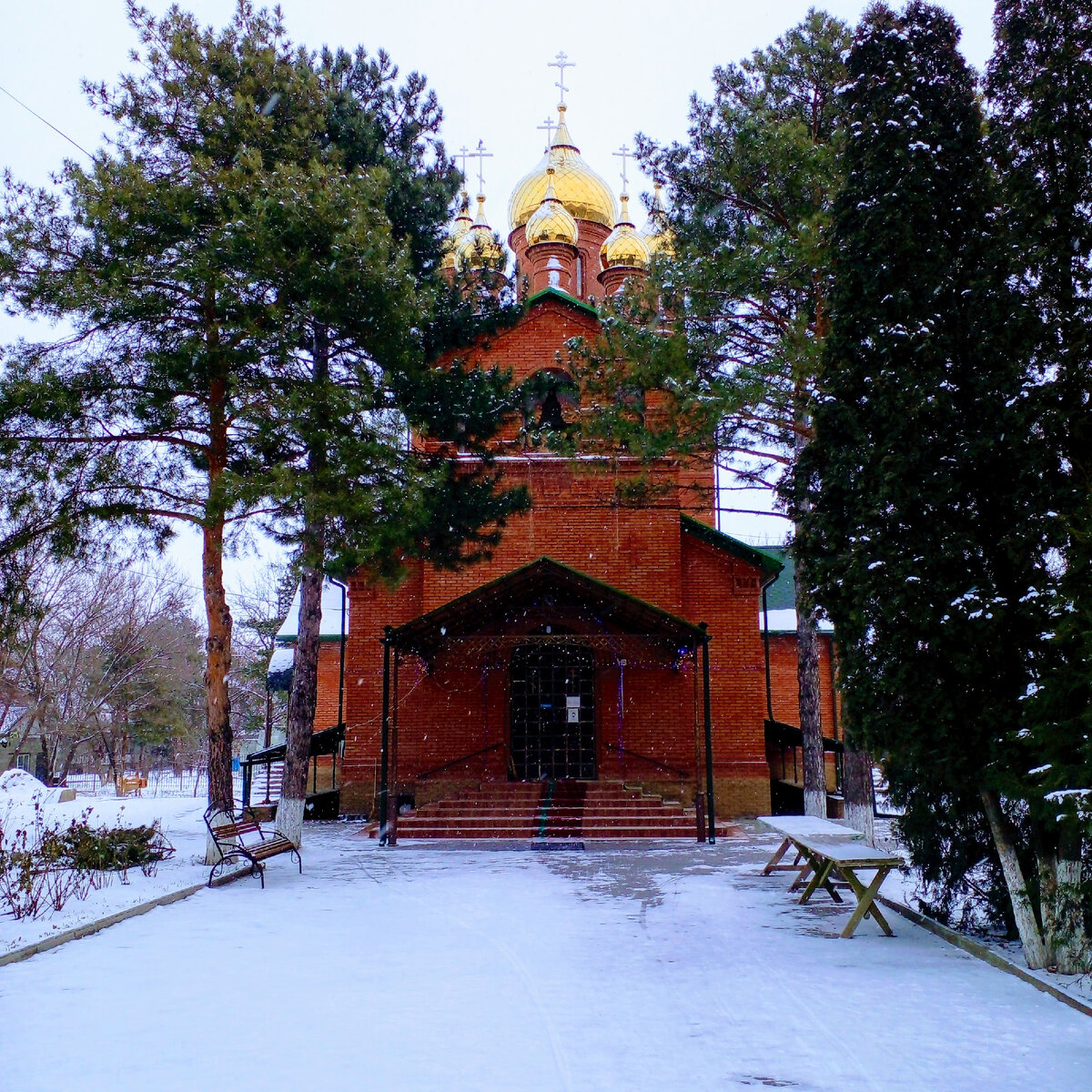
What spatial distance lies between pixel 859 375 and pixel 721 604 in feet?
34.3

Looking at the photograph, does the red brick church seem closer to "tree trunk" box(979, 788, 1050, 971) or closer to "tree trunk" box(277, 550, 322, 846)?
"tree trunk" box(277, 550, 322, 846)

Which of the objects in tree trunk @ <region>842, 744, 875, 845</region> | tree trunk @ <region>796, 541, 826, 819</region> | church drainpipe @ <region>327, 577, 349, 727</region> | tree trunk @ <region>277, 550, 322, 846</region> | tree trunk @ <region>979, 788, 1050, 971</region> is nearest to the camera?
tree trunk @ <region>979, 788, 1050, 971</region>

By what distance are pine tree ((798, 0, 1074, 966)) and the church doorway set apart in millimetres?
9620

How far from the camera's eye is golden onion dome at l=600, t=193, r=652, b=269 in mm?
27581

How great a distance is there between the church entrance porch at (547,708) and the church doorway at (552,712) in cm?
2

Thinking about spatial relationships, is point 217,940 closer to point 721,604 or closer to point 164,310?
point 164,310

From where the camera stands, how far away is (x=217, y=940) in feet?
22.8

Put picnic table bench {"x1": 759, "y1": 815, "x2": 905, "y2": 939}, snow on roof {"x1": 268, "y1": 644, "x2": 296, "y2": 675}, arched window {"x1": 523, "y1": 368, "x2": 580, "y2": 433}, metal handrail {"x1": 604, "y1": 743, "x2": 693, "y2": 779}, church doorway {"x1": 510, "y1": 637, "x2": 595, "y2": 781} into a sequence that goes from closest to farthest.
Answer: picnic table bench {"x1": 759, "y1": 815, "x2": 905, "y2": 939} → arched window {"x1": 523, "y1": 368, "x2": 580, "y2": 433} → metal handrail {"x1": 604, "y1": 743, "x2": 693, "y2": 779} → church doorway {"x1": 510, "y1": 637, "x2": 595, "y2": 781} → snow on roof {"x1": 268, "y1": 644, "x2": 296, "y2": 675}

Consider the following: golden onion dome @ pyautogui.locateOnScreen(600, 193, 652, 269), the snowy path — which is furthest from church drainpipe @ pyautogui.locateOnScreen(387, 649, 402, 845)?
golden onion dome @ pyautogui.locateOnScreen(600, 193, 652, 269)

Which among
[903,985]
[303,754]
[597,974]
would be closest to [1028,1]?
[903,985]

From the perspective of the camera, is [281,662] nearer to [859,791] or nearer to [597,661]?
[597,661]

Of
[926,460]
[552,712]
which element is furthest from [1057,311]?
[552,712]

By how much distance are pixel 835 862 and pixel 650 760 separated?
29.5 ft

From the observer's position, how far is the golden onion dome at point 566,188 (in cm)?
2925
